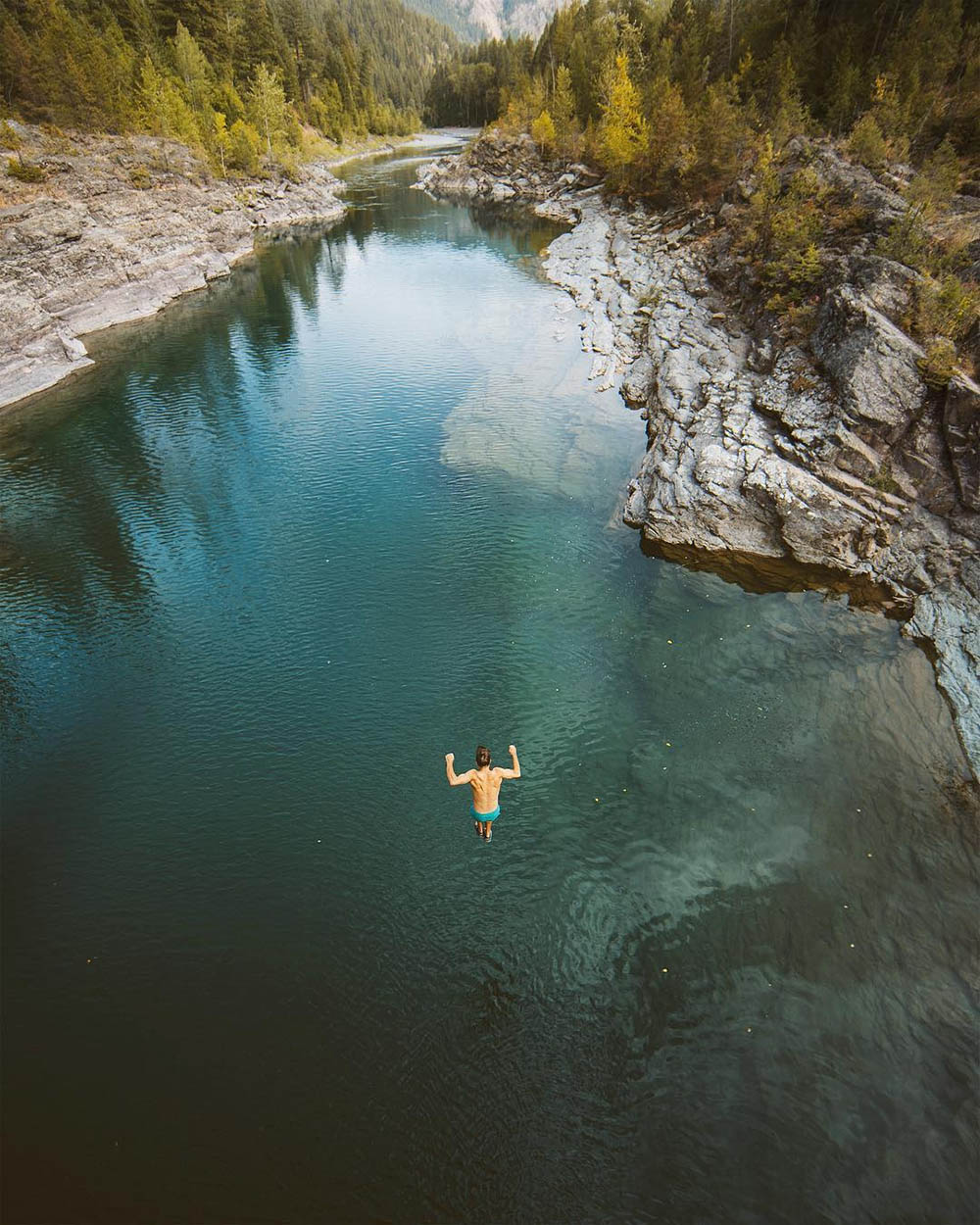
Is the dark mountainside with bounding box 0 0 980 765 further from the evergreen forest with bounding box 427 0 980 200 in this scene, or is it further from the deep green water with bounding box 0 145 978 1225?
the deep green water with bounding box 0 145 978 1225

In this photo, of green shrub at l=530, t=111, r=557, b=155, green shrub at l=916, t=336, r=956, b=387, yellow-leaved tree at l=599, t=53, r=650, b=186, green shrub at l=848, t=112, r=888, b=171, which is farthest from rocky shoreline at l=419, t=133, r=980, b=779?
green shrub at l=530, t=111, r=557, b=155

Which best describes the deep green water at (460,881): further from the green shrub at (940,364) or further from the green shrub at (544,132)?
the green shrub at (544,132)

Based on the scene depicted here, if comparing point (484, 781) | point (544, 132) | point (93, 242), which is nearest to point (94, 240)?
point (93, 242)

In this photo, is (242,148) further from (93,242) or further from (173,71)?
(93,242)

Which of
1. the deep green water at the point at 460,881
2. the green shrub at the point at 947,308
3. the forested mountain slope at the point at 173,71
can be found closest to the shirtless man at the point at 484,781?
the deep green water at the point at 460,881

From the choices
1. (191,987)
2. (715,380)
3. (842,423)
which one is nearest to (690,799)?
(191,987)

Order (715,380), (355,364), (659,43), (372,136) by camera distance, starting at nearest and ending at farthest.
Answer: (715,380), (355,364), (659,43), (372,136)

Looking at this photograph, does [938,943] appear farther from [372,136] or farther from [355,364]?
[372,136]
